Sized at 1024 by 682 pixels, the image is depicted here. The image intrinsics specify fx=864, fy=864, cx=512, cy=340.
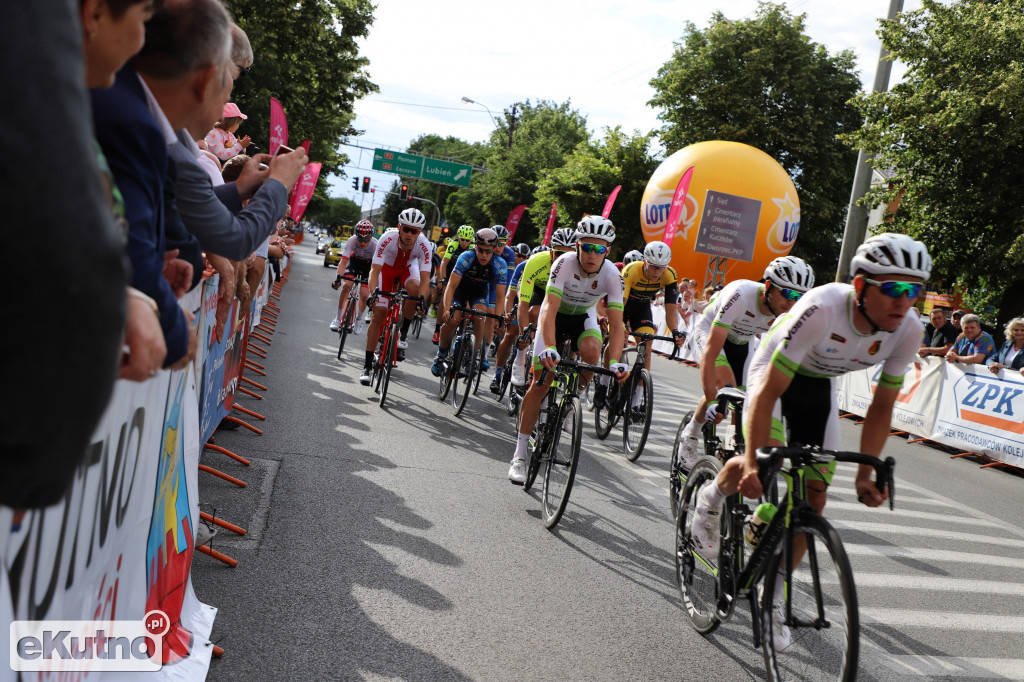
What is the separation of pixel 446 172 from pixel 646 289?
50.0 m

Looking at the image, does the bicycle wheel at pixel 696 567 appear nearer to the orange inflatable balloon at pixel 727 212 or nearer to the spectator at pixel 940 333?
the spectator at pixel 940 333

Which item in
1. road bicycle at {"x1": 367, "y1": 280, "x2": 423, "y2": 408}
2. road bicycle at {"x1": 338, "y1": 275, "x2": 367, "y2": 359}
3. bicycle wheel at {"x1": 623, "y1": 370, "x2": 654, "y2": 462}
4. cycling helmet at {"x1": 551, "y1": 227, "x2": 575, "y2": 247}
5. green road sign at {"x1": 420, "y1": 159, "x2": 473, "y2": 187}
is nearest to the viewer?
bicycle wheel at {"x1": 623, "y1": 370, "x2": 654, "y2": 462}

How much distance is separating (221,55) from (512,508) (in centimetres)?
510

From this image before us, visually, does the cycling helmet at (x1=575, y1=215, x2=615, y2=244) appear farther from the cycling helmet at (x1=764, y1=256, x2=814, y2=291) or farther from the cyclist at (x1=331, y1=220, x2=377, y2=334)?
the cyclist at (x1=331, y1=220, x2=377, y2=334)

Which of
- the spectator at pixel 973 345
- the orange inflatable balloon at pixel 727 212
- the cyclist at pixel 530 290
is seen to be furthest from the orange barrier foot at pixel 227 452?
the orange inflatable balloon at pixel 727 212

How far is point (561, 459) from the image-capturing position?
643 centimetres

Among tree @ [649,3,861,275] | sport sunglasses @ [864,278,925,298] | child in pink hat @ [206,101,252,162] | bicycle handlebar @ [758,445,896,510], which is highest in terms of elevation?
tree @ [649,3,861,275]

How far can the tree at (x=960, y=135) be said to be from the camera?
20.6 meters

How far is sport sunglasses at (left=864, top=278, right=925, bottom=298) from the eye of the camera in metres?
3.81

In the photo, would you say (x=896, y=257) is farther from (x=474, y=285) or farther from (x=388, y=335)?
(x=474, y=285)

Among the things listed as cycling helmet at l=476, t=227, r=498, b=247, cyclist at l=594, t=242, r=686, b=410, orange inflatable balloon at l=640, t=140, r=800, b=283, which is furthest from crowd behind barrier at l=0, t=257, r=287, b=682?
orange inflatable balloon at l=640, t=140, r=800, b=283

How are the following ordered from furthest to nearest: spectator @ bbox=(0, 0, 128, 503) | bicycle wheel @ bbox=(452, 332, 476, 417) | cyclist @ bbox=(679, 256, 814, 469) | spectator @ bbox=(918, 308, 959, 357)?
spectator @ bbox=(918, 308, 959, 357), bicycle wheel @ bbox=(452, 332, 476, 417), cyclist @ bbox=(679, 256, 814, 469), spectator @ bbox=(0, 0, 128, 503)

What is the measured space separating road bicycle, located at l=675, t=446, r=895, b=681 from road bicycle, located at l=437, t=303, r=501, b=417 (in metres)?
6.04

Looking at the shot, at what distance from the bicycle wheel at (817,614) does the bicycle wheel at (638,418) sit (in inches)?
201
